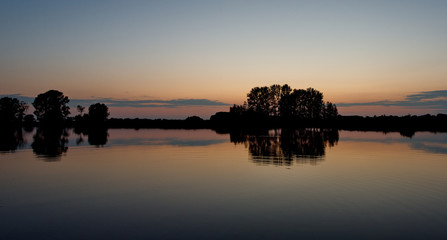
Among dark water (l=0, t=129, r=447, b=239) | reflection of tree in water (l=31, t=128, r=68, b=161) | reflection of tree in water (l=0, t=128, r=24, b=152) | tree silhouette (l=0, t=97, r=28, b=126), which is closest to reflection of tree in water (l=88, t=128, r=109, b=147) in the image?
reflection of tree in water (l=31, t=128, r=68, b=161)

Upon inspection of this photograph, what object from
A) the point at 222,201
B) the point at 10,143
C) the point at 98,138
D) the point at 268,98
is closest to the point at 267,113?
the point at 268,98

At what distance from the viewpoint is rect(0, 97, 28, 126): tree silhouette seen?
485 feet

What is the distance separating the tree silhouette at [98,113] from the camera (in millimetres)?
176625

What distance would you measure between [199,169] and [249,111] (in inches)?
5056

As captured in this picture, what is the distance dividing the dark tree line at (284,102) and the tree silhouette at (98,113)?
292 ft

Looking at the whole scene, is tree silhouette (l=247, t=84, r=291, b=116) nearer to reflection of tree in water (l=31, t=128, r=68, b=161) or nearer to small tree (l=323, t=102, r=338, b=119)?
small tree (l=323, t=102, r=338, b=119)

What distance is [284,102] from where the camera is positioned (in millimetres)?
146375

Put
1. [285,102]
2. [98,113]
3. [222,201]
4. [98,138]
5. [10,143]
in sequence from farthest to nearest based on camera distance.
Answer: [98,113], [285,102], [98,138], [10,143], [222,201]

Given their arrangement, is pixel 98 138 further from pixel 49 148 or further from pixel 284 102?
pixel 284 102

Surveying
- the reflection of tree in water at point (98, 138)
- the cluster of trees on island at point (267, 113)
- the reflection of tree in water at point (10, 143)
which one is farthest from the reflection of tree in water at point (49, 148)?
the cluster of trees on island at point (267, 113)

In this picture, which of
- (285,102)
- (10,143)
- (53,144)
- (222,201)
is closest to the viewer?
(222,201)

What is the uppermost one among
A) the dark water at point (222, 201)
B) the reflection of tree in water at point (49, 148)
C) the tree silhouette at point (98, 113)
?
the tree silhouette at point (98, 113)

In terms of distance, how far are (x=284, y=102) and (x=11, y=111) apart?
14951 cm

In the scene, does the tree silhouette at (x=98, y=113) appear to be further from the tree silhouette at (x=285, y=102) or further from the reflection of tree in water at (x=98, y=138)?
the reflection of tree in water at (x=98, y=138)
